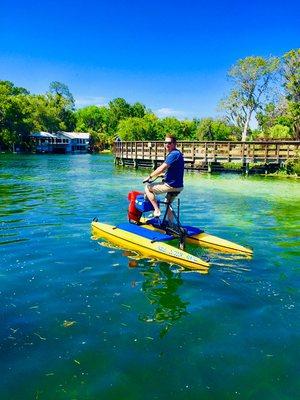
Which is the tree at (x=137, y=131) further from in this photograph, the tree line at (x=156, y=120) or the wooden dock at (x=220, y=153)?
the wooden dock at (x=220, y=153)

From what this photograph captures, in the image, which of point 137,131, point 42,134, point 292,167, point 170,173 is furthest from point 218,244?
point 42,134

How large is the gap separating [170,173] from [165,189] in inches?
16.8

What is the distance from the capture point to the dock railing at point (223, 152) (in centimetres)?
3388

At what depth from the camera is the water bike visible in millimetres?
8562

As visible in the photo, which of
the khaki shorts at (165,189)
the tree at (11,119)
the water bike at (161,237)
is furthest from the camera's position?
the tree at (11,119)

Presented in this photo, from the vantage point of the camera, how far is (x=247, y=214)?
15391 mm

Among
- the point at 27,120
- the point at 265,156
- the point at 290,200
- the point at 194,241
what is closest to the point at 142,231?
the point at 194,241

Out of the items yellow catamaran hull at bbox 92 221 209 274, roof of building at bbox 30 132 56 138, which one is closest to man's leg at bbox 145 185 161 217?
yellow catamaran hull at bbox 92 221 209 274

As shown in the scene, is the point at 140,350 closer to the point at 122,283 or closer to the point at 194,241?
the point at 122,283

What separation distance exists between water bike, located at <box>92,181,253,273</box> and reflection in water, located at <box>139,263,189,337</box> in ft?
1.27

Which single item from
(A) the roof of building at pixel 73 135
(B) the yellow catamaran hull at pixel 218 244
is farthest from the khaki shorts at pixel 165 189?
(A) the roof of building at pixel 73 135

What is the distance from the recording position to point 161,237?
366 inches

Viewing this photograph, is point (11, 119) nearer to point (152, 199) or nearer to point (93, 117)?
point (93, 117)

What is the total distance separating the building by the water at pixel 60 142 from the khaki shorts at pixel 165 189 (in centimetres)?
9715
